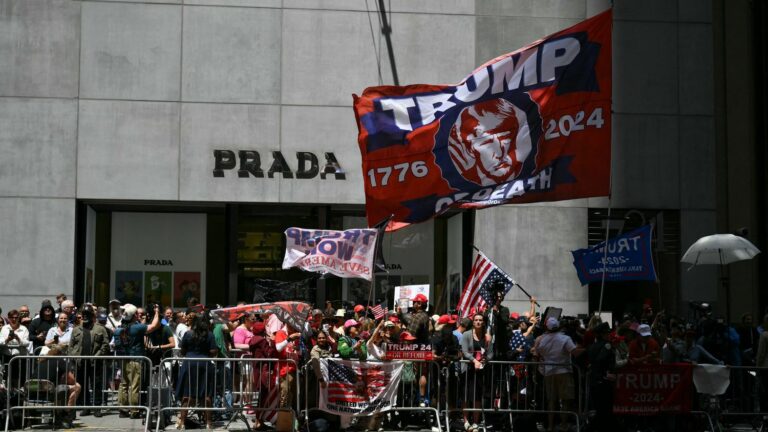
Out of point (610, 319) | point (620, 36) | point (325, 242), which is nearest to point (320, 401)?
point (325, 242)

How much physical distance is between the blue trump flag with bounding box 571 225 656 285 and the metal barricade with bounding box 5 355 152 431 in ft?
27.5

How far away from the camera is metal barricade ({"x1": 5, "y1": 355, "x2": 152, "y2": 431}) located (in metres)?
17.2

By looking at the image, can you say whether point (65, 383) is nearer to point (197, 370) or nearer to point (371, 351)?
point (197, 370)

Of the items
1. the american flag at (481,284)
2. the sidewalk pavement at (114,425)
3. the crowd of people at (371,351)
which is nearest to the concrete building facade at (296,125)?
the crowd of people at (371,351)

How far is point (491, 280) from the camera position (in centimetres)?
2003

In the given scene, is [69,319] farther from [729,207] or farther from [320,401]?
[729,207]

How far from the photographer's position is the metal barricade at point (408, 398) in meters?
17.7

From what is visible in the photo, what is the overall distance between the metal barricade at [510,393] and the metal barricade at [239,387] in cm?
254

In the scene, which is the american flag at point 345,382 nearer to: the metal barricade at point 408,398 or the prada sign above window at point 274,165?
the metal barricade at point 408,398

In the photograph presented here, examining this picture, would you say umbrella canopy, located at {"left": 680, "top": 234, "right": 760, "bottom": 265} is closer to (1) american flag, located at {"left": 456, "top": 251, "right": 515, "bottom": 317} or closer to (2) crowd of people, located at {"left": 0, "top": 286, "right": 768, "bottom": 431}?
(2) crowd of people, located at {"left": 0, "top": 286, "right": 768, "bottom": 431}

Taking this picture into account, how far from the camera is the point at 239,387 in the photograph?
17.8 meters

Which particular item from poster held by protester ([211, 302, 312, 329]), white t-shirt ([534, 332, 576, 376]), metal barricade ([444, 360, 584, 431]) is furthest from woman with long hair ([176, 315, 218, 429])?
white t-shirt ([534, 332, 576, 376])

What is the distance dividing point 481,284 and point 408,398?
287 cm

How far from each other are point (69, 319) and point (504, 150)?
9.21 meters
